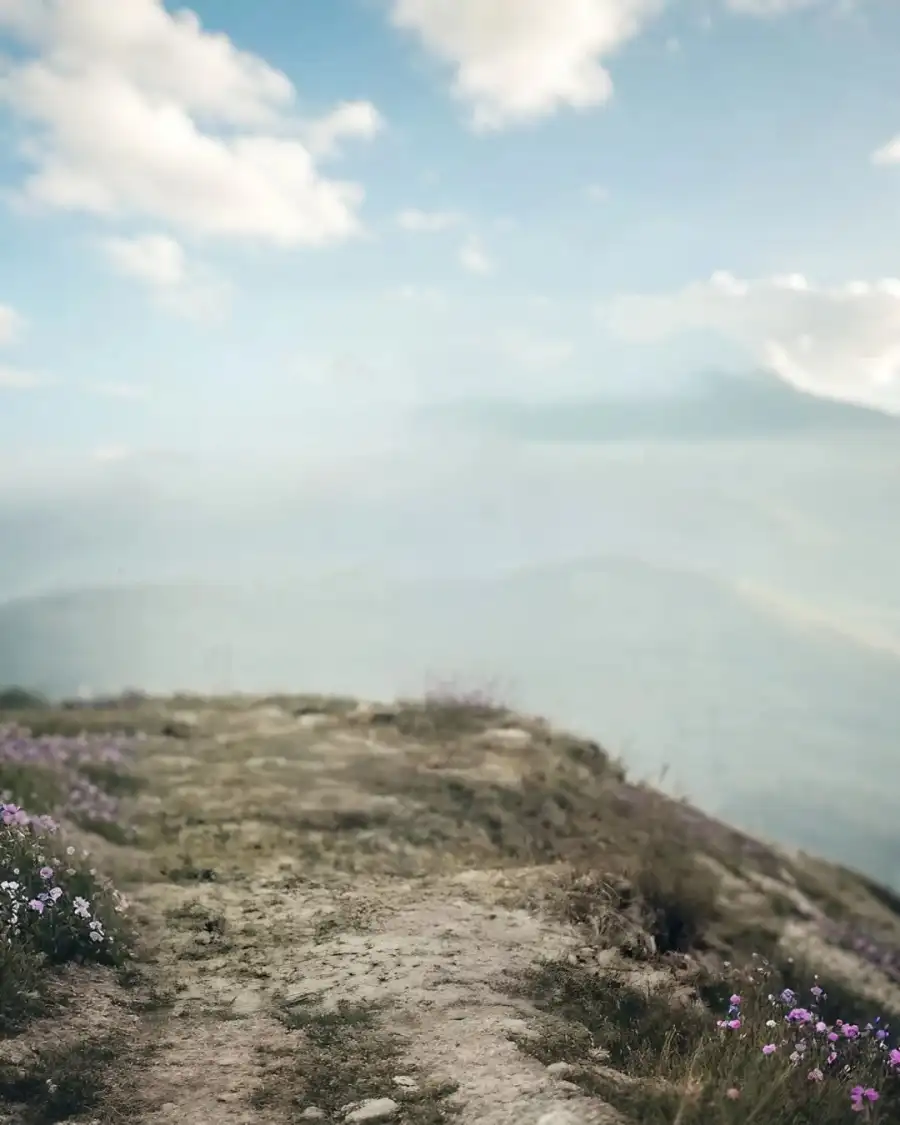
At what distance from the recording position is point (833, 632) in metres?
15.9

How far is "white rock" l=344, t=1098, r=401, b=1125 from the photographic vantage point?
4.01 meters

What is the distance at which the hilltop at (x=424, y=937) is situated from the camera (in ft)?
14.0

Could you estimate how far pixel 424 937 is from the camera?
6172mm

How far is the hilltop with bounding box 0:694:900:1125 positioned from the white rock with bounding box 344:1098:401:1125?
0.05 ft

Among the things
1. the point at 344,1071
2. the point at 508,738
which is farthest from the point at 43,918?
the point at 508,738

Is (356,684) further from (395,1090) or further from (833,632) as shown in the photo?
(395,1090)

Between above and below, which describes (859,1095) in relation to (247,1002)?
above

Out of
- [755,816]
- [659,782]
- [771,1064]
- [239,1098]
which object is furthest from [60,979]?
[755,816]

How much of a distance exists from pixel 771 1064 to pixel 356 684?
9715 mm

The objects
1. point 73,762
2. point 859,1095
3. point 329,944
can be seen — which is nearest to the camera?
point 859,1095

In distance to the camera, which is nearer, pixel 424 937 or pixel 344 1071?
pixel 344 1071

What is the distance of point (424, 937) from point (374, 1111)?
212 centimetres

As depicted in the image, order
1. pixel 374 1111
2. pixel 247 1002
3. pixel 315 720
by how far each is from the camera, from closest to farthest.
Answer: pixel 374 1111, pixel 247 1002, pixel 315 720

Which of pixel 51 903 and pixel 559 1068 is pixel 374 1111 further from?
pixel 51 903
